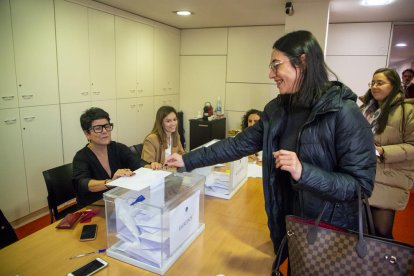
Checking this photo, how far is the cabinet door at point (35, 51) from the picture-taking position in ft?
9.06

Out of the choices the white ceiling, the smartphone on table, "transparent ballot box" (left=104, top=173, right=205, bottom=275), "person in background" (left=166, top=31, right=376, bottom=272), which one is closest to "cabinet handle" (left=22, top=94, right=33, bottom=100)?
the white ceiling

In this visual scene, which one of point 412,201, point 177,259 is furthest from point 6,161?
point 412,201

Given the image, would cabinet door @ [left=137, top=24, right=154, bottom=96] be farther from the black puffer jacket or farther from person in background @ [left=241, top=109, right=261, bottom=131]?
the black puffer jacket

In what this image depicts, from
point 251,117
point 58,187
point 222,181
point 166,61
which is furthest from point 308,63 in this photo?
point 166,61

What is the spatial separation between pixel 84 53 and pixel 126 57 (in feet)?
2.43

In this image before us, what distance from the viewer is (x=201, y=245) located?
1.35m

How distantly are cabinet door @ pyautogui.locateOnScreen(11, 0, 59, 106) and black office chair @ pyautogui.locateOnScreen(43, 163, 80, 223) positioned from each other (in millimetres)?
1161

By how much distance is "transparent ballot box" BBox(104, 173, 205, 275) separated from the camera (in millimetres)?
1173

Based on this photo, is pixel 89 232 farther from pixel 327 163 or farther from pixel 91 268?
pixel 327 163

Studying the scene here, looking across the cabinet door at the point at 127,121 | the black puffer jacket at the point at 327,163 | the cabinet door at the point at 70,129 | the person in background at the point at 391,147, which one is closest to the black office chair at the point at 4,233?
the black puffer jacket at the point at 327,163

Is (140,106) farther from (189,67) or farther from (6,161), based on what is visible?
(6,161)

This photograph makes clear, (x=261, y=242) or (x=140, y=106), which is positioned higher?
(x=140, y=106)

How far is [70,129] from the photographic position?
3387 mm

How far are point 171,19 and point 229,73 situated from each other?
134 cm
